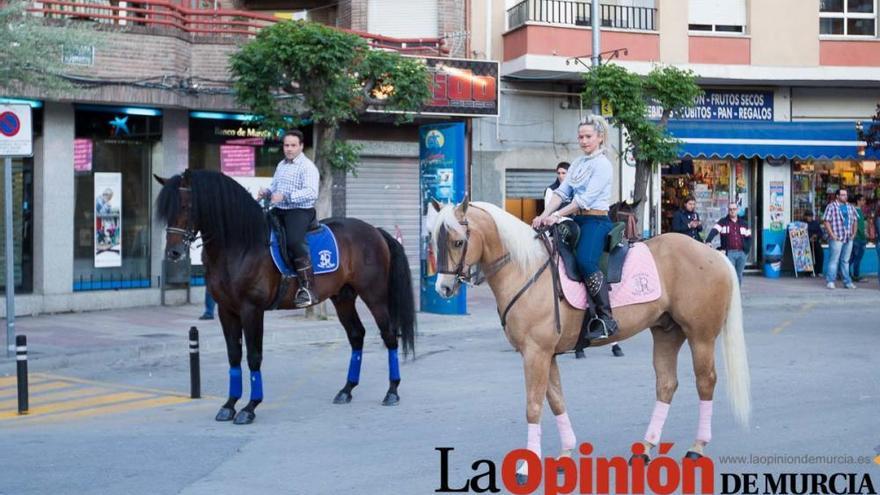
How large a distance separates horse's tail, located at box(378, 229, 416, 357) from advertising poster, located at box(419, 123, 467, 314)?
22.0ft

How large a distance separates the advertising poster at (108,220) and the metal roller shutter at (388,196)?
4.90m

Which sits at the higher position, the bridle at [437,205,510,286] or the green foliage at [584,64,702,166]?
the green foliage at [584,64,702,166]

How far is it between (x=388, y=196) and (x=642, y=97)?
565 centimetres

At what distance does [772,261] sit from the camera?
2653 centimetres

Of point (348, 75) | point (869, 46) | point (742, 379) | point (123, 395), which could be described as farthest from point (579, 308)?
point (869, 46)

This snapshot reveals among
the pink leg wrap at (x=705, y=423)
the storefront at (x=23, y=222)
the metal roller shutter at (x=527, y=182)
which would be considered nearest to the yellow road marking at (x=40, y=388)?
the storefront at (x=23, y=222)

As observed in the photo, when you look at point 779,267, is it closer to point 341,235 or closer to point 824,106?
point 824,106

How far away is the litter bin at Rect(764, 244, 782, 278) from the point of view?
26453mm

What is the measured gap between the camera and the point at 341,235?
1105cm

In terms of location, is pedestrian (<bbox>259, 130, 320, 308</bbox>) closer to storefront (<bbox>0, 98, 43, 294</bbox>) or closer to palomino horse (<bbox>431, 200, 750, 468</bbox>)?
palomino horse (<bbox>431, 200, 750, 468</bbox>)

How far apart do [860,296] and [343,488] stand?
17.4 m

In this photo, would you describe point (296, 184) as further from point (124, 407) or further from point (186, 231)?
point (124, 407)

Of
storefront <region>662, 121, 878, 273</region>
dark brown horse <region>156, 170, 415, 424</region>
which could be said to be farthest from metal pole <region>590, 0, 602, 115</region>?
dark brown horse <region>156, 170, 415, 424</region>

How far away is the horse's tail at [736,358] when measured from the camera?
26.3 feet
